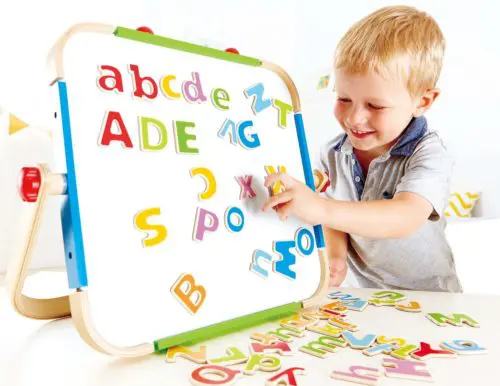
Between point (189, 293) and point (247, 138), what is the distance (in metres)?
0.21

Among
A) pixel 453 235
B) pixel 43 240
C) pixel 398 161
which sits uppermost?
pixel 398 161

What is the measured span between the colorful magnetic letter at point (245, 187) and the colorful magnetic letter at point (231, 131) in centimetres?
4

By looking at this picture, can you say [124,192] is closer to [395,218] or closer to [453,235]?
[395,218]

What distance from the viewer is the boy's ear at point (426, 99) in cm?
84

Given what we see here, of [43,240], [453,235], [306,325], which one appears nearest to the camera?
[306,325]

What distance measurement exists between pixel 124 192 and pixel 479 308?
454 mm

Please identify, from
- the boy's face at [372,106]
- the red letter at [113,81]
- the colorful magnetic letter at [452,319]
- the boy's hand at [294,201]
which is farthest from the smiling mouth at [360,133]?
the red letter at [113,81]

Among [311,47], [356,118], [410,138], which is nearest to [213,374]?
[356,118]

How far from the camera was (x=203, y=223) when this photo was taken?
1.79 feet

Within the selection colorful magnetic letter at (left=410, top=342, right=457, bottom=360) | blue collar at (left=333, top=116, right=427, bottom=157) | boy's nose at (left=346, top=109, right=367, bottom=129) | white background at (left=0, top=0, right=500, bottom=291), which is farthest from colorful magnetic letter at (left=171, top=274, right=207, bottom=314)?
white background at (left=0, top=0, right=500, bottom=291)

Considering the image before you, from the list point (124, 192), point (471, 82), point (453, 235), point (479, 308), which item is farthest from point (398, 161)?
point (471, 82)

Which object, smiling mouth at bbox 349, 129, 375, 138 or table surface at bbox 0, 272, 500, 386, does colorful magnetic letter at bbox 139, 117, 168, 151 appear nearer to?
table surface at bbox 0, 272, 500, 386

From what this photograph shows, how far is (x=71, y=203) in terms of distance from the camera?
444mm

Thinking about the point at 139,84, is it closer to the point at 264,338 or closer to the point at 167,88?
the point at 167,88
